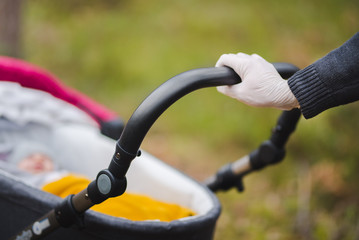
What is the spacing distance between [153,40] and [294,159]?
2416 mm

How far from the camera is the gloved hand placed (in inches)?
43.3

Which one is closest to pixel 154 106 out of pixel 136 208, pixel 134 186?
pixel 136 208

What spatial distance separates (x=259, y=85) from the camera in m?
1.10

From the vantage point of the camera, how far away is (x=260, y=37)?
491 cm

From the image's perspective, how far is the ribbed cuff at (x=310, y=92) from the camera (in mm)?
1074

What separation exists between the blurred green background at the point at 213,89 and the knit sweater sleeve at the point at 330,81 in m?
1.72

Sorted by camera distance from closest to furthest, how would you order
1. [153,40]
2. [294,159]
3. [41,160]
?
[41,160] < [294,159] < [153,40]

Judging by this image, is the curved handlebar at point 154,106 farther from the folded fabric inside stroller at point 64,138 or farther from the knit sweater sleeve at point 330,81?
the folded fabric inside stroller at point 64,138

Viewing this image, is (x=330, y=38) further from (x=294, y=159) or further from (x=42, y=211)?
(x=42, y=211)

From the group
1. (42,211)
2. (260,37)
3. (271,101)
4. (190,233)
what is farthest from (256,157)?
(260,37)

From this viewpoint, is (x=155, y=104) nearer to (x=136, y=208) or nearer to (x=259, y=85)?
(x=259, y=85)

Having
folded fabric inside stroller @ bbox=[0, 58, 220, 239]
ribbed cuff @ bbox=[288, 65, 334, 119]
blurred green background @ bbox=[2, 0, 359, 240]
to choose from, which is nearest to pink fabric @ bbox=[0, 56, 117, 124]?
folded fabric inside stroller @ bbox=[0, 58, 220, 239]

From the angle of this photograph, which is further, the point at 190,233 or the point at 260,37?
the point at 260,37

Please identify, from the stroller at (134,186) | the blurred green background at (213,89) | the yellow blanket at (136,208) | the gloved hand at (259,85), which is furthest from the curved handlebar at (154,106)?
the blurred green background at (213,89)
